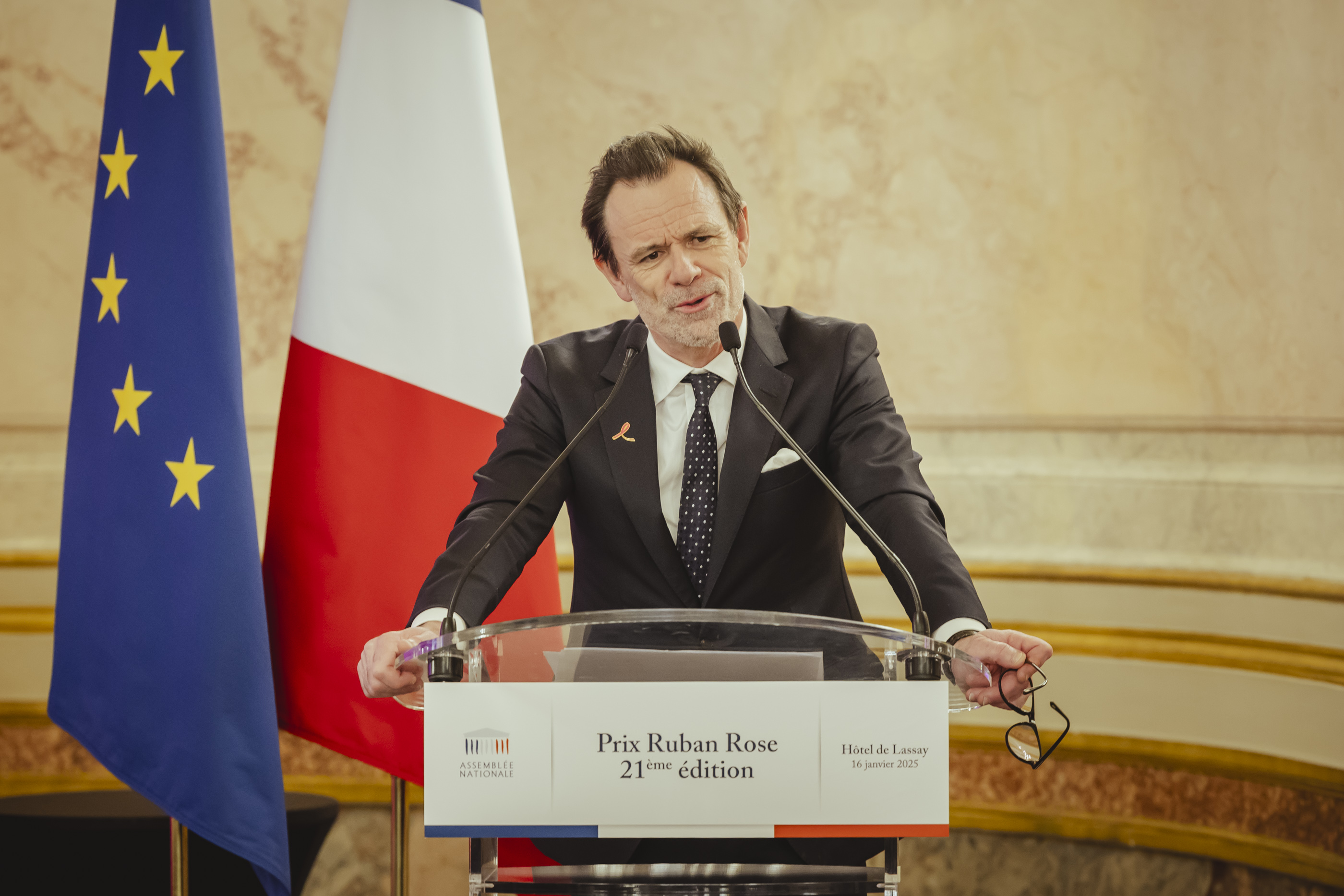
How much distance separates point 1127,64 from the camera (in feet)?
9.16

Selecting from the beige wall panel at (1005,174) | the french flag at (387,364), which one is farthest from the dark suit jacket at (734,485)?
the beige wall panel at (1005,174)

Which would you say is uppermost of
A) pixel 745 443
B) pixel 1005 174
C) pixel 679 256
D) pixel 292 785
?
pixel 1005 174

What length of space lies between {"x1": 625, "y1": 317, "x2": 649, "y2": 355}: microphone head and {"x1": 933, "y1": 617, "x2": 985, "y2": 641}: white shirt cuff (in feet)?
2.03

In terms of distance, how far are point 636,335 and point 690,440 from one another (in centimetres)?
19

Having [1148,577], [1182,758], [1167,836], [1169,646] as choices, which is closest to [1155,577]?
[1148,577]

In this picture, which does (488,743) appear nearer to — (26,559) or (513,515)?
(513,515)

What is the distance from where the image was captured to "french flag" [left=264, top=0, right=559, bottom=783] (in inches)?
79.1

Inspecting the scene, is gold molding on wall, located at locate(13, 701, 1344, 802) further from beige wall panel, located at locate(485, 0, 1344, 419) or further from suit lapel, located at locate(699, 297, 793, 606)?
suit lapel, located at locate(699, 297, 793, 606)

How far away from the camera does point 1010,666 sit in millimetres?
1053

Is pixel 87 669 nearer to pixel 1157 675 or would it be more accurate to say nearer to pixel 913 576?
pixel 913 576

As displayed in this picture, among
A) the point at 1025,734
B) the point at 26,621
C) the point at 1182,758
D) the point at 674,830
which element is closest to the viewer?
the point at 674,830

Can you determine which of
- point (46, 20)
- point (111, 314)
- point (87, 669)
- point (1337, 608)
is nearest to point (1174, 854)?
point (1337, 608)

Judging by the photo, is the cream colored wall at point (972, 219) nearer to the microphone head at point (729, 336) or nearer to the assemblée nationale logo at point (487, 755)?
the microphone head at point (729, 336)

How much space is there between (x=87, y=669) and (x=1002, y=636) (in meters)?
1.58
